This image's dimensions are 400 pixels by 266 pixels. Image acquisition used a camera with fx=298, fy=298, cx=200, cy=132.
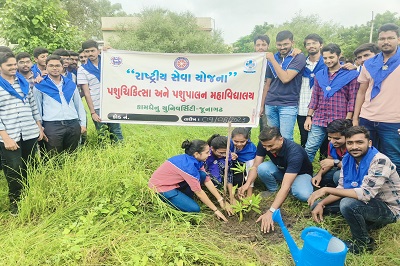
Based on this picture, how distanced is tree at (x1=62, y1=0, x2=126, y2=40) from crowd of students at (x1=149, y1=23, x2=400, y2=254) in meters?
27.0

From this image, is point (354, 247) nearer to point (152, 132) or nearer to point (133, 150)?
point (133, 150)

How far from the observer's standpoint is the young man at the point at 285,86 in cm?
391

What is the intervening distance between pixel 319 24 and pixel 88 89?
3386 cm

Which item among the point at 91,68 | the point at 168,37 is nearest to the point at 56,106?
the point at 91,68

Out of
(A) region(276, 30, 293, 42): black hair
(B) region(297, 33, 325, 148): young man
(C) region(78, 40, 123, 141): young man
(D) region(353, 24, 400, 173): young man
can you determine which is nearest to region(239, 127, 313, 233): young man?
(D) region(353, 24, 400, 173): young man

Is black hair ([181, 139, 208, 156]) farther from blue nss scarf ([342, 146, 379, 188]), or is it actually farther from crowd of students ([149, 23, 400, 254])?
blue nss scarf ([342, 146, 379, 188])

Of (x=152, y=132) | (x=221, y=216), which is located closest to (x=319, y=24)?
(x=152, y=132)

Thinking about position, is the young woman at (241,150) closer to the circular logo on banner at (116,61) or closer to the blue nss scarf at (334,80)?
the blue nss scarf at (334,80)

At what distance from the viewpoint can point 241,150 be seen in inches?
152

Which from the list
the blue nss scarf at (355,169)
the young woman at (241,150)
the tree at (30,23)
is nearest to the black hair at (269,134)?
the young woman at (241,150)

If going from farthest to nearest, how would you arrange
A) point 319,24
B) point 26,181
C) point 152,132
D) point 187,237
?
point 319,24, point 152,132, point 26,181, point 187,237

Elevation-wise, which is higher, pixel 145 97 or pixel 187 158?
pixel 145 97

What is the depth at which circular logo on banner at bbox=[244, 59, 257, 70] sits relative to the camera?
11.4ft

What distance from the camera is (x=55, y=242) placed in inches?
101
